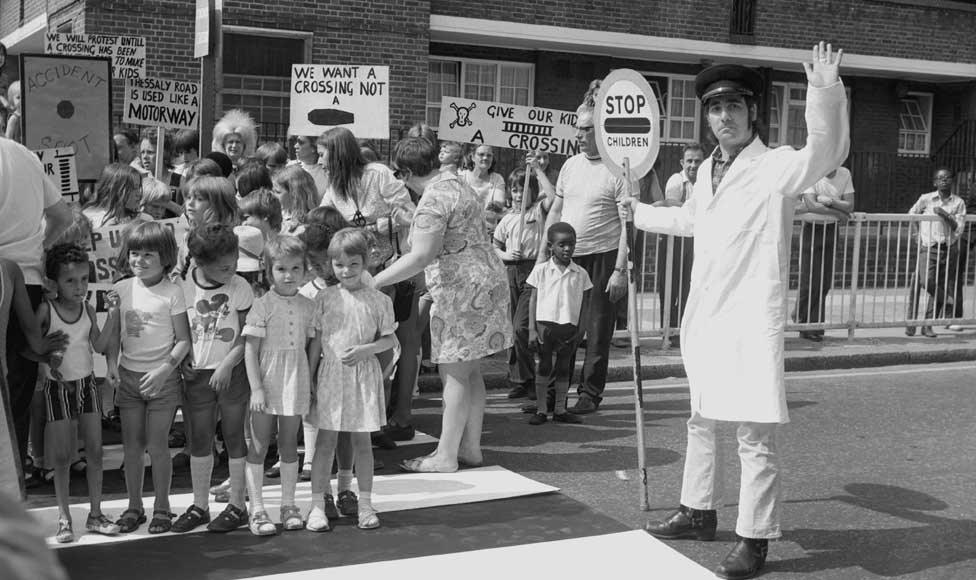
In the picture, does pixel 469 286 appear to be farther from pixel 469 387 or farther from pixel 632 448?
pixel 632 448

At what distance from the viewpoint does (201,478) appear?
5.36 m

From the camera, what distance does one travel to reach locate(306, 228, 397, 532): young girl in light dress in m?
5.38

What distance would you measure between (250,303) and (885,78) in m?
18.9

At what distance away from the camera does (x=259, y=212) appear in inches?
251

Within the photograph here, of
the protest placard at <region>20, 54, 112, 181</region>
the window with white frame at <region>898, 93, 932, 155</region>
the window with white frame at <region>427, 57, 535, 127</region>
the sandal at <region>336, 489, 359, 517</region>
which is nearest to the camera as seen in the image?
the sandal at <region>336, 489, 359, 517</region>

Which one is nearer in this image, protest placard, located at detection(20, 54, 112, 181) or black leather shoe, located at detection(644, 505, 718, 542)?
black leather shoe, located at detection(644, 505, 718, 542)

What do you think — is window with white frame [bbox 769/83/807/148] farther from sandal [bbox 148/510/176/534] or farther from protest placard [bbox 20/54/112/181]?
sandal [bbox 148/510/176/534]

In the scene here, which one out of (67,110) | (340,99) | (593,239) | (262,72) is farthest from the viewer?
(262,72)

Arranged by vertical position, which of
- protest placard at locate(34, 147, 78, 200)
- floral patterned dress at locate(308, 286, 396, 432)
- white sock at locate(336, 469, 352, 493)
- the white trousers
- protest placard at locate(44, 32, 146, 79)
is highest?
protest placard at locate(44, 32, 146, 79)

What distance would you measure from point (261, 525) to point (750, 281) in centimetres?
247

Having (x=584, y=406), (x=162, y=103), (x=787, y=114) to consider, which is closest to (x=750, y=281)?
(x=584, y=406)

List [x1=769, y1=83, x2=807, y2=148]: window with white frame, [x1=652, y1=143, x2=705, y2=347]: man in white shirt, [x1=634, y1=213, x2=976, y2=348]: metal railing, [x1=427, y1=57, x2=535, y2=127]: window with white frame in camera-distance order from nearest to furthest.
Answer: [x1=652, y1=143, x2=705, y2=347]: man in white shirt < [x1=634, y1=213, x2=976, y2=348]: metal railing < [x1=427, y1=57, x2=535, y2=127]: window with white frame < [x1=769, y1=83, x2=807, y2=148]: window with white frame

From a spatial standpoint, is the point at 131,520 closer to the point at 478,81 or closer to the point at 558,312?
the point at 558,312

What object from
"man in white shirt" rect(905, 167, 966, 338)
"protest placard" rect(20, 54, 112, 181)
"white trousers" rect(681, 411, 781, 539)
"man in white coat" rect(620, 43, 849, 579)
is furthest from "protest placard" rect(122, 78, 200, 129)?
"man in white shirt" rect(905, 167, 966, 338)
